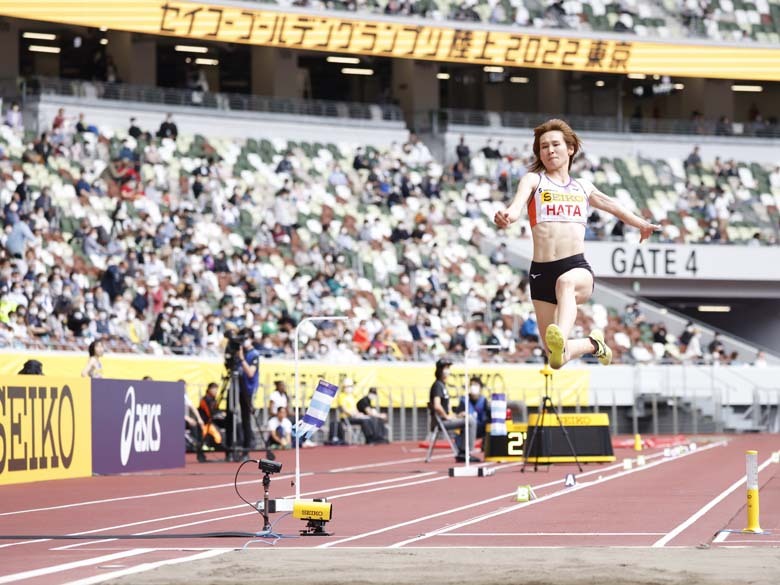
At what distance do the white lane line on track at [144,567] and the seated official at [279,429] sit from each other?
1890cm

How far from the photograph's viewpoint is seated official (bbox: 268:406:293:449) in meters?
29.9

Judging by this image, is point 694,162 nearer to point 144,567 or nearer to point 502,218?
point 502,218

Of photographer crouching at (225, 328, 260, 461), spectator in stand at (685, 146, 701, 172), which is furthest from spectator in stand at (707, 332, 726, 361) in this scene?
photographer crouching at (225, 328, 260, 461)

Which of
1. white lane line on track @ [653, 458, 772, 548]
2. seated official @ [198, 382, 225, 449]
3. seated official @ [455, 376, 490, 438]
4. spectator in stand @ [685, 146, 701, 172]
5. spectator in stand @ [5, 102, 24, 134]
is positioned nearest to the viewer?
white lane line on track @ [653, 458, 772, 548]

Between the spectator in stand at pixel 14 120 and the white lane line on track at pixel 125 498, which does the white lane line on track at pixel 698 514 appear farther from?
the spectator in stand at pixel 14 120

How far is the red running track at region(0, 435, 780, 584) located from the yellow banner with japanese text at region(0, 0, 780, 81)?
74.7 ft

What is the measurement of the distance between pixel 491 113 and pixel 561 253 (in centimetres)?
4205

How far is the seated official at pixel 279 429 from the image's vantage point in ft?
98.1

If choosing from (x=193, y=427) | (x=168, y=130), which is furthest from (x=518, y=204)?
(x=168, y=130)

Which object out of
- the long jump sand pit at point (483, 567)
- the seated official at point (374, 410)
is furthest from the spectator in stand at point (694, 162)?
the long jump sand pit at point (483, 567)

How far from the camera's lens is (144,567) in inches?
384

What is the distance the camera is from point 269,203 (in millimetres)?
41031

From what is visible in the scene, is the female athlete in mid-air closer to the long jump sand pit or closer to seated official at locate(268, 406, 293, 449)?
the long jump sand pit

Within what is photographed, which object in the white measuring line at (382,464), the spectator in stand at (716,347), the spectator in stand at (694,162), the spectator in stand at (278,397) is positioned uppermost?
the spectator in stand at (694,162)
